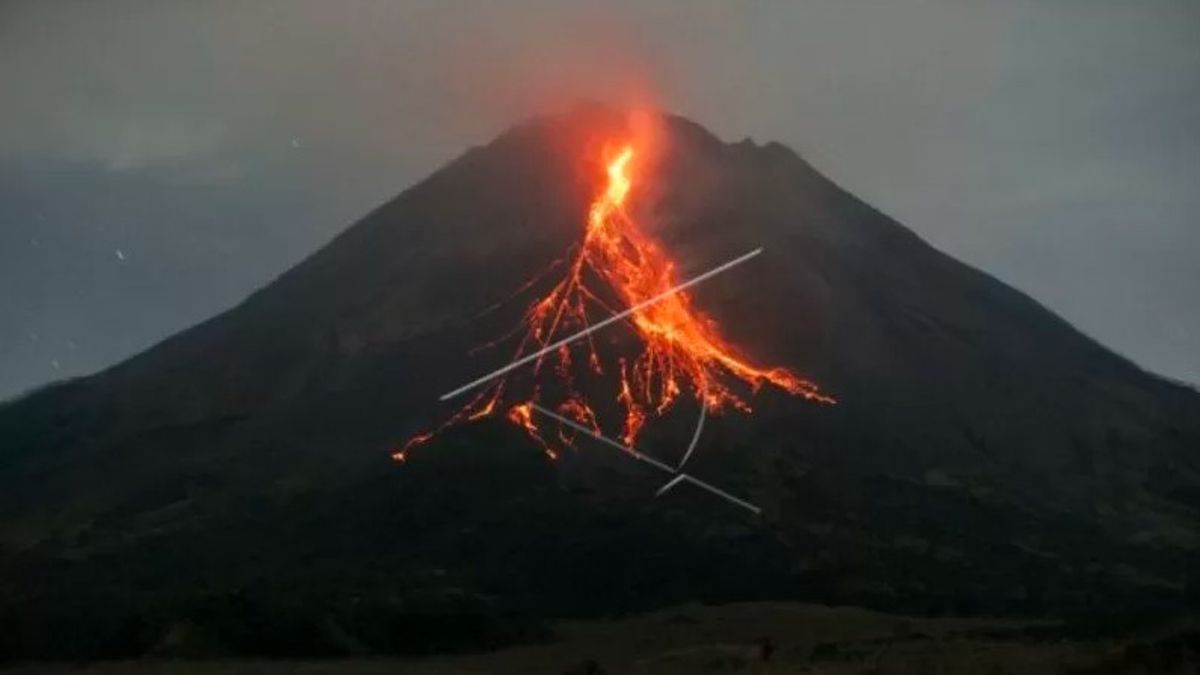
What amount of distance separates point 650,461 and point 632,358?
13.3 meters

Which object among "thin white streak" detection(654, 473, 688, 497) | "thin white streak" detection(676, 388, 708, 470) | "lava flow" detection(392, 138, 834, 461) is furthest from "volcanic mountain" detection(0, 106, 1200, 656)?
"lava flow" detection(392, 138, 834, 461)

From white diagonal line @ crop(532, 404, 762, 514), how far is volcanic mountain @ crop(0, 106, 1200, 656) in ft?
2.49

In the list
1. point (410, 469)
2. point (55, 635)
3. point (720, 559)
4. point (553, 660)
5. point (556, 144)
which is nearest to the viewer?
point (553, 660)

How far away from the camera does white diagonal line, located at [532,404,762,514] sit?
10556cm

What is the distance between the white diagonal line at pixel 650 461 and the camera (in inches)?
4156

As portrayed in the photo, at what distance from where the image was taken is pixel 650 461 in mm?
111250

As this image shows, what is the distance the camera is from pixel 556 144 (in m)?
169

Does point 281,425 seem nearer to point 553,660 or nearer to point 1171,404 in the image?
point 553,660

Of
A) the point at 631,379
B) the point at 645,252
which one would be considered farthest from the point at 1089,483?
the point at 645,252

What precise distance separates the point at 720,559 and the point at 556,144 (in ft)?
272

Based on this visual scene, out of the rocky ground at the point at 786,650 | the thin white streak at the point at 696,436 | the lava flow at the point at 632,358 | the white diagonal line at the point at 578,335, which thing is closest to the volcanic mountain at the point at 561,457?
the thin white streak at the point at 696,436

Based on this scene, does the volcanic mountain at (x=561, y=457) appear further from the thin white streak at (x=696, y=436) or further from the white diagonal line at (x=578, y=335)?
the white diagonal line at (x=578, y=335)

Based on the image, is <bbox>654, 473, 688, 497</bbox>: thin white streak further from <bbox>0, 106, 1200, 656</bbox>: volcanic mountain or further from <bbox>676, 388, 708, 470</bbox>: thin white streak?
<bbox>676, 388, 708, 470</bbox>: thin white streak

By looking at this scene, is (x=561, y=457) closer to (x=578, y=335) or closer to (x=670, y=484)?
(x=670, y=484)
